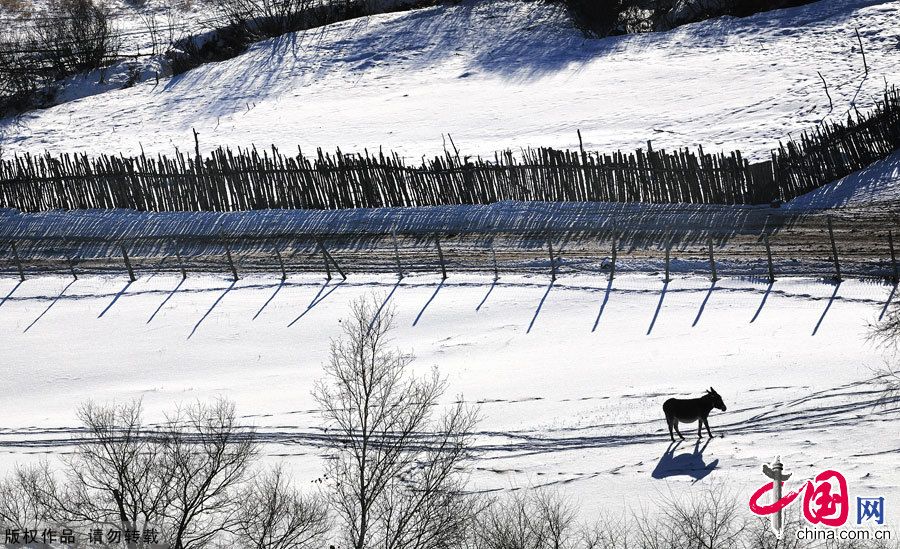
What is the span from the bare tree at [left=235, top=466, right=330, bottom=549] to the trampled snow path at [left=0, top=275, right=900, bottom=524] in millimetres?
2099

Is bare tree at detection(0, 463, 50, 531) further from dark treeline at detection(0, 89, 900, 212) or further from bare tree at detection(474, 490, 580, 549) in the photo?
dark treeline at detection(0, 89, 900, 212)

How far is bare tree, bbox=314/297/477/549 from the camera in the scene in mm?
14969

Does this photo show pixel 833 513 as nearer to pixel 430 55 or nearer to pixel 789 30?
pixel 789 30

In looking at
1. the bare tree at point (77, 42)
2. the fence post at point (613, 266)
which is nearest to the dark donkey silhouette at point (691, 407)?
the fence post at point (613, 266)

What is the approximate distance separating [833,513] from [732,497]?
54.7 inches

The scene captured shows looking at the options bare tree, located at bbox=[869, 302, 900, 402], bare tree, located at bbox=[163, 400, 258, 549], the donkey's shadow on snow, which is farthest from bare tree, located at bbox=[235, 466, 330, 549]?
bare tree, located at bbox=[869, 302, 900, 402]

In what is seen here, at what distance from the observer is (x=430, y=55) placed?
35812mm

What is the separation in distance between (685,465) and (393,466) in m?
4.33

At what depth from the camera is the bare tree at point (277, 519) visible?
1487cm

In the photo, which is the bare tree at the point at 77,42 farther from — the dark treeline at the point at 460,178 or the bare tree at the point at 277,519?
the bare tree at the point at 277,519

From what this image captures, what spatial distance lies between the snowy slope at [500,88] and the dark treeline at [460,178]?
6.47 feet

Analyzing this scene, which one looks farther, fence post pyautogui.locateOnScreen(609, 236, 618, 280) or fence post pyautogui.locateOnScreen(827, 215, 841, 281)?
fence post pyautogui.locateOnScreen(609, 236, 618, 280)

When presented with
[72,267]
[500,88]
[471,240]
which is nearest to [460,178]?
[471,240]

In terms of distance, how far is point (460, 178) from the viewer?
2645 centimetres
